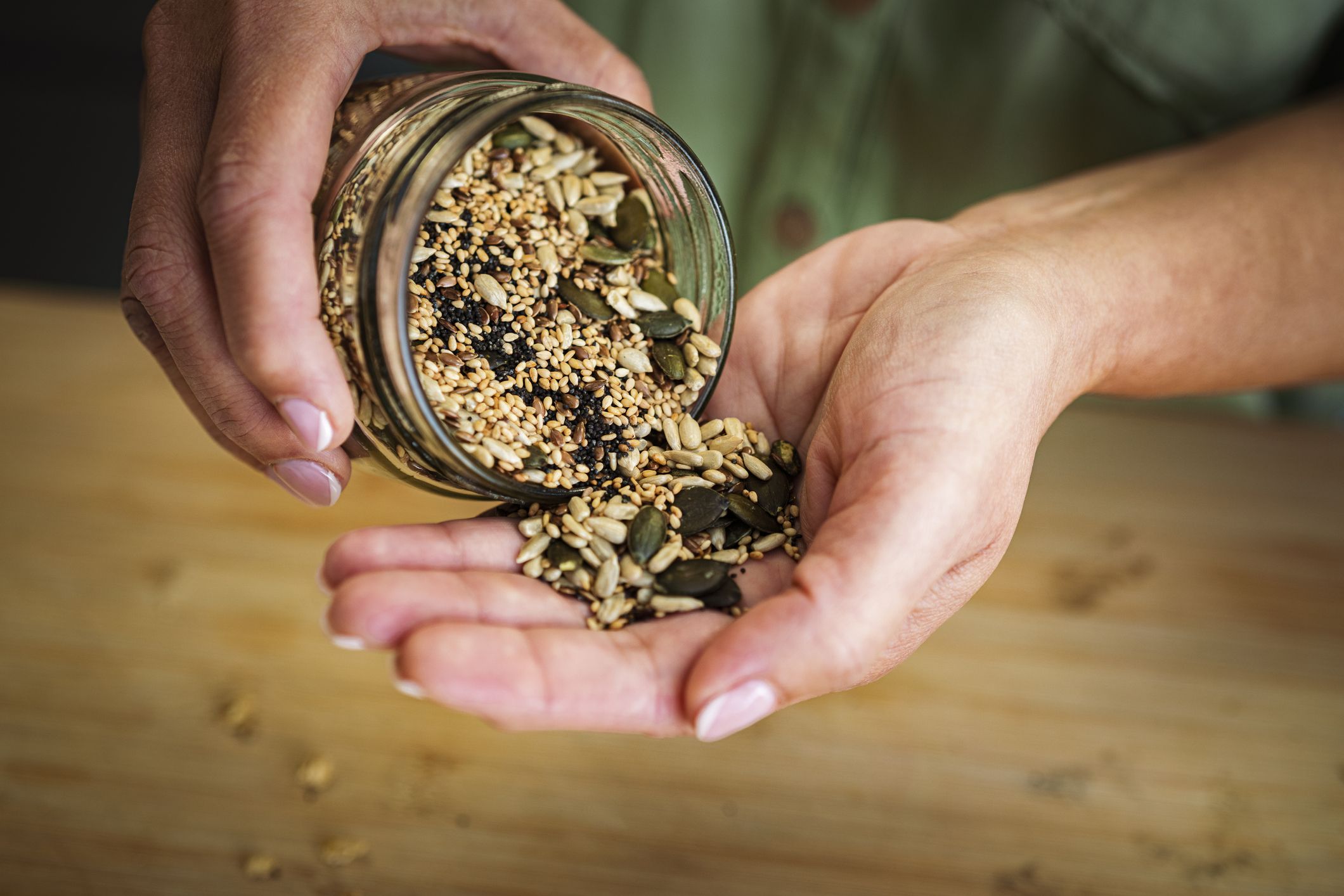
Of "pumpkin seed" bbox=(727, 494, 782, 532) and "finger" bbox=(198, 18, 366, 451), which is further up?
"finger" bbox=(198, 18, 366, 451)

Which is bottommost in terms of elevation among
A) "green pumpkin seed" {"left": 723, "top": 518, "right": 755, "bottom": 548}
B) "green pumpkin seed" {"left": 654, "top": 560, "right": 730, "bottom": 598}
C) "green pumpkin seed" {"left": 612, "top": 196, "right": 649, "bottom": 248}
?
"green pumpkin seed" {"left": 723, "top": 518, "right": 755, "bottom": 548}

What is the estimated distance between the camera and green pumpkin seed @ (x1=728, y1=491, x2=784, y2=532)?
33.2 inches

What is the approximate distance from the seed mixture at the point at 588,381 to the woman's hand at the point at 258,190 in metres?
0.13

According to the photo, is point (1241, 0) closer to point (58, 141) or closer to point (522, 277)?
point (522, 277)

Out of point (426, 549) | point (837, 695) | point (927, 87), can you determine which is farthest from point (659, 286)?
point (927, 87)

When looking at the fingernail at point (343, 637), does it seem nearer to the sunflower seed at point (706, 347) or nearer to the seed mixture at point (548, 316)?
the seed mixture at point (548, 316)

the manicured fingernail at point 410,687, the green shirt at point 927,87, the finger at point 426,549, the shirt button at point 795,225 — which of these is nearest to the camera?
the manicured fingernail at point 410,687

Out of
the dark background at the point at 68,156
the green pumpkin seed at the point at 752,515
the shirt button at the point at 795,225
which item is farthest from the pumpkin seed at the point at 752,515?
the dark background at the point at 68,156

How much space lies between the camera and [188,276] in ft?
2.55

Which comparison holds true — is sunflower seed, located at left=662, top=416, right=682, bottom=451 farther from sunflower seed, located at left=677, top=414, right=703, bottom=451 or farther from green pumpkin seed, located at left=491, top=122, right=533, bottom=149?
green pumpkin seed, located at left=491, top=122, right=533, bottom=149

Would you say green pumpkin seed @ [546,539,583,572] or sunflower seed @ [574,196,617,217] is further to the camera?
sunflower seed @ [574,196,617,217]

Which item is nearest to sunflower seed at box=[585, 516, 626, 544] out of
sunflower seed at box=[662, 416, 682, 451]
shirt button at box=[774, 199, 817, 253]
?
sunflower seed at box=[662, 416, 682, 451]

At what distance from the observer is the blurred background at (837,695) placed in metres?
0.94

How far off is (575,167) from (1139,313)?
0.61 meters
